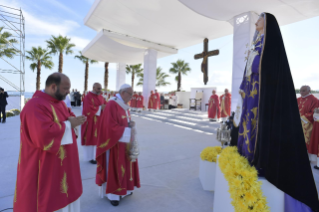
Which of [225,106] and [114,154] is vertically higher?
[225,106]

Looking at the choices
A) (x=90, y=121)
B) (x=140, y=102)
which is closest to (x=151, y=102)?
(x=140, y=102)

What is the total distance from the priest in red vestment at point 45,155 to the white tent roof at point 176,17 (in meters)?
8.47

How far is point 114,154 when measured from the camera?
2.89 m

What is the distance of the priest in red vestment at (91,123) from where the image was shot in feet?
15.9

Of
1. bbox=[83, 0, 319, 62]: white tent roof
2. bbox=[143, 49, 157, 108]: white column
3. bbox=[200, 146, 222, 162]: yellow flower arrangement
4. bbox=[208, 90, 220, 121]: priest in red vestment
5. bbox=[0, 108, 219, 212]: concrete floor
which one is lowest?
bbox=[0, 108, 219, 212]: concrete floor

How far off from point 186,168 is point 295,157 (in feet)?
9.38

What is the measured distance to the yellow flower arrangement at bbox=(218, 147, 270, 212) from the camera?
170 centimetres

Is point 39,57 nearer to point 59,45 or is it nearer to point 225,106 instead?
point 59,45

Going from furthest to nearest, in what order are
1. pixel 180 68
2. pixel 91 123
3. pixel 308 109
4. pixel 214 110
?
pixel 180 68 → pixel 214 110 → pixel 308 109 → pixel 91 123

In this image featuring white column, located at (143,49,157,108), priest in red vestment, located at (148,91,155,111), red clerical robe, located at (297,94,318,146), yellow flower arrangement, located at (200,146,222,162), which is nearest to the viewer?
yellow flower arrangement, located at (200,146,222,162)

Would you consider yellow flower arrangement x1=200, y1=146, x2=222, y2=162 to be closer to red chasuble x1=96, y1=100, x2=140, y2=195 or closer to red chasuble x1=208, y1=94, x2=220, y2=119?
red chasuble x1=96, y1=100, x2=140, y2=195

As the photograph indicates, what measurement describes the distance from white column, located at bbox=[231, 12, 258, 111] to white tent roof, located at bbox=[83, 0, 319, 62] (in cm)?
31

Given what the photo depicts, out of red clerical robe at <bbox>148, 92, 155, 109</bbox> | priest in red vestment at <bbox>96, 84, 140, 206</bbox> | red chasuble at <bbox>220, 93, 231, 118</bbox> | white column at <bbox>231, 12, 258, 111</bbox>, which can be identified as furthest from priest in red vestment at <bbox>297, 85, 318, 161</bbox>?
red clerical robe at <bbox>148, 92, 155, 109</bbox>

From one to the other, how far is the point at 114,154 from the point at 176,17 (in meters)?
11.3
